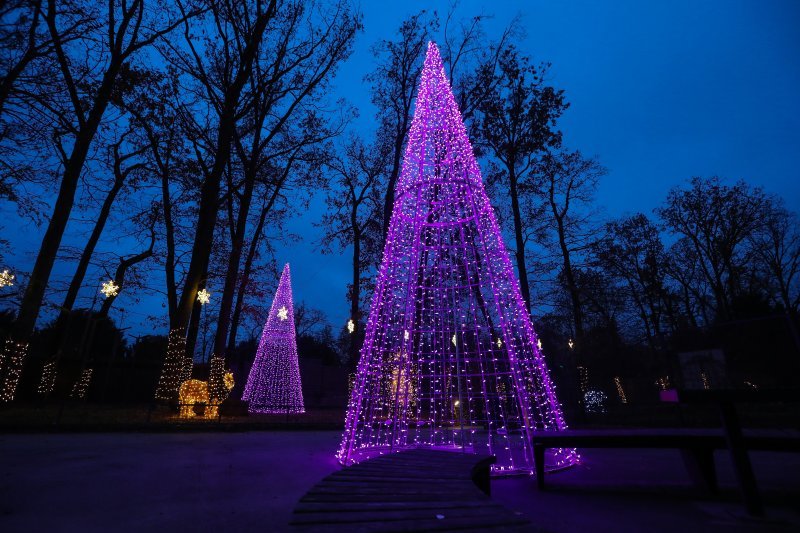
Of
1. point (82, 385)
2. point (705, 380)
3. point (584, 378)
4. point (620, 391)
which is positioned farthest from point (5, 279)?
point (620, 391)

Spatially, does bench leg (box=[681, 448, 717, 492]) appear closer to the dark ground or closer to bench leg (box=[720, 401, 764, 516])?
the dark ground

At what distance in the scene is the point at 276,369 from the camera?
14625 mm

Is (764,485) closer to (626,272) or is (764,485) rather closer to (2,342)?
(2,342)

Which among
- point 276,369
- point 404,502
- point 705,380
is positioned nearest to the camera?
point 404,502

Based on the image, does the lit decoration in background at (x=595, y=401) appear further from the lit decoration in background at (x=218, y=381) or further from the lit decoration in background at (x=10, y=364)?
the lit decoration in background at (x=10, y=364)

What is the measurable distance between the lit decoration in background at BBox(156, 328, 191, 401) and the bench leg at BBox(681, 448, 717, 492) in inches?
483

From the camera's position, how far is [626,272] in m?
22.3

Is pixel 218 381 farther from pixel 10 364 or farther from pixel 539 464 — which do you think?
pixel 539 464

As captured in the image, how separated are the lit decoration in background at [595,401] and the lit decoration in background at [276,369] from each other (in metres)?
10.3

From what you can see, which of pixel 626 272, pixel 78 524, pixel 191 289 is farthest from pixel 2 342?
pixel 626 272

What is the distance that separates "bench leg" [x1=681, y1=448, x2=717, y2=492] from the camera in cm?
411

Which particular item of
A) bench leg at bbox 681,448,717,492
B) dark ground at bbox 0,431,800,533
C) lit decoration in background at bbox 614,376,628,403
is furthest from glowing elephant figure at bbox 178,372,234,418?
lit decoration in background at bbox 614,376,628,403

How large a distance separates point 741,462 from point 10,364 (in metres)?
14.0

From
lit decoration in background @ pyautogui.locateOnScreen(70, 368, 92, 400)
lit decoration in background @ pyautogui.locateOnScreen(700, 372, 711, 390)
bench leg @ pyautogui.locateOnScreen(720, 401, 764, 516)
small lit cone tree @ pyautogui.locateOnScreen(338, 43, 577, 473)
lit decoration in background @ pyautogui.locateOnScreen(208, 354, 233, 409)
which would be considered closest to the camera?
bench leg @ pyautogui.locateOnScreen(720, 401, 764, 516)
